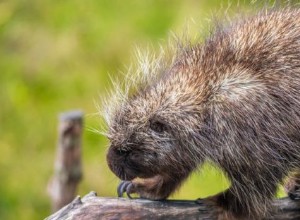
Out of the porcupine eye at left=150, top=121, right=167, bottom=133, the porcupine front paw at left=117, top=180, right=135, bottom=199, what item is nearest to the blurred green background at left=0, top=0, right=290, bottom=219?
the porcupine front paw at left=117, top=180, right=135, bottom=199

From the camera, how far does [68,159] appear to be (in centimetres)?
428

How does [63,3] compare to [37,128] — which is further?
[63,3]

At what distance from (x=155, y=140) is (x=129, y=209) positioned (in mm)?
277

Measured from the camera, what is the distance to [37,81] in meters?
6.55

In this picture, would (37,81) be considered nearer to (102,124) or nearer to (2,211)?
(2,211)

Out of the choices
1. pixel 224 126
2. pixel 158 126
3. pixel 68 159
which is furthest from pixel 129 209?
pixel 68 159

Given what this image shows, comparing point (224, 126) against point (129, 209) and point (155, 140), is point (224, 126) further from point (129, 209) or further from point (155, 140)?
point (129, 209)

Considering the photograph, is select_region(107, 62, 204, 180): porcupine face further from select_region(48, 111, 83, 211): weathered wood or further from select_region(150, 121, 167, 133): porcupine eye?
select_region(48, 111, 83, 211): weathered wood

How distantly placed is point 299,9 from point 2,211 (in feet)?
9.24

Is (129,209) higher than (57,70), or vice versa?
(57,70)

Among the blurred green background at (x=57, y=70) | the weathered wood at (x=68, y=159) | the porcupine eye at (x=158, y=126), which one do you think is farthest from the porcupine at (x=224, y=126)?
the blurred green background at (x=57, y=70)

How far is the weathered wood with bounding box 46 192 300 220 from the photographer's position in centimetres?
282

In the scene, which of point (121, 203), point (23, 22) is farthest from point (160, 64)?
point (23, 22)

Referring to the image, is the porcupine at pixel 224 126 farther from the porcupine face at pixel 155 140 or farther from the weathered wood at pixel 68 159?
the weathered wood at pixel 68 159
